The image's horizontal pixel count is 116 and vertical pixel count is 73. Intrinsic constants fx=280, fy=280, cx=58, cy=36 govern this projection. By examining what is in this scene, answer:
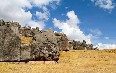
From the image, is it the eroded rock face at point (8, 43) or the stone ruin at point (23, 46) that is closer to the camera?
the eroded rock face at point (8, 43)

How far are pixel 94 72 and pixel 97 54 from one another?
11883 mm

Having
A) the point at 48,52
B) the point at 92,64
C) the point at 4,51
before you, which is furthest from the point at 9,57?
the point at 92,64

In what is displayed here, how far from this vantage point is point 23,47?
25.5 m

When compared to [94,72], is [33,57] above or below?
above

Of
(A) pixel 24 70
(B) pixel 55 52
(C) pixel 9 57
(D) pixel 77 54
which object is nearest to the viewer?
(A) pixel 24 70

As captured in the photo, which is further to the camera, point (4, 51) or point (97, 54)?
point (97, 54)

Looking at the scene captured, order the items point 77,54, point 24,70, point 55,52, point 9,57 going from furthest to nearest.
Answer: point 77,54 → point 55,52 → point 9,57 → point 24,70

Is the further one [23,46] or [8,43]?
[23,46]

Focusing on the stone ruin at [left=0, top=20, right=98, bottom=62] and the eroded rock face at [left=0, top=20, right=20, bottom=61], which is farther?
the stone ruin at [left=0, top=20, right=98, bottom=62]

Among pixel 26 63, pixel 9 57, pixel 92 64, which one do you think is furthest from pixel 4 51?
pixel 92 64

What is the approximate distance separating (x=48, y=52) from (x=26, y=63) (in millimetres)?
2491

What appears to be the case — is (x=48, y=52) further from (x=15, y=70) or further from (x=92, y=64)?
(x=15, y=70)

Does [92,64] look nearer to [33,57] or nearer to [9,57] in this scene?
[33,57]

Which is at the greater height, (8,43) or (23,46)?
(8,43)
